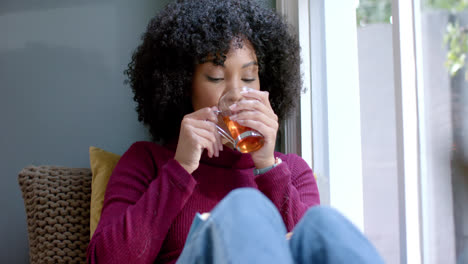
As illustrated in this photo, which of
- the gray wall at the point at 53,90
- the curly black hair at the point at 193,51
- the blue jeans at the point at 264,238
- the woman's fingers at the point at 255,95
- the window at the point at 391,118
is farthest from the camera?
the gray wall at the point at 53,90

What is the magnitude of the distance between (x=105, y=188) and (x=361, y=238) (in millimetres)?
794

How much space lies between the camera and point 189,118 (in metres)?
1.06

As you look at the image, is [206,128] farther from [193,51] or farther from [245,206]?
[245,206]

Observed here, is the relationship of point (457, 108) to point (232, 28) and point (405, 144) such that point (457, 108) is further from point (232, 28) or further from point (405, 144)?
point (232, 28)

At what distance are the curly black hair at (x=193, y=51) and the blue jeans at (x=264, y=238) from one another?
55 cm

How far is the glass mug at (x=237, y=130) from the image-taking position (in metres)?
1.01

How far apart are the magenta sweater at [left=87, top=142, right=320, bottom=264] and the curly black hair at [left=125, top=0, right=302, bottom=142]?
145 mm

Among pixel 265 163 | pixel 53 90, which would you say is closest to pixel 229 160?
pixel 265 163

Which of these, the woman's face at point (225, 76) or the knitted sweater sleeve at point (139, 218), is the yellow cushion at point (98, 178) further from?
the woman's face at point (225, 76)

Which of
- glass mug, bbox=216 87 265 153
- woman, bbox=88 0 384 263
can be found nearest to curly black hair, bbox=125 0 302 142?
woman, bbox=88 0 384 263

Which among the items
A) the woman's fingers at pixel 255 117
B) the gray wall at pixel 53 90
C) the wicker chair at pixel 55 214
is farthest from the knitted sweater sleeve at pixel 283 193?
the gray wall at pixel 53 90

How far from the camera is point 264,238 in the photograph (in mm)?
612

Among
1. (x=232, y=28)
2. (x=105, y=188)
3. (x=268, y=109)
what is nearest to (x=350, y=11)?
(x=232, y=28)

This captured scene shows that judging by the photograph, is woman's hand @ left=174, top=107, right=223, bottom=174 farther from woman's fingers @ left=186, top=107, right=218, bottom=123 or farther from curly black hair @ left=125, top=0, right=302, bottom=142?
curly black hair @ left=125, top=0, right=302, bottom=142
